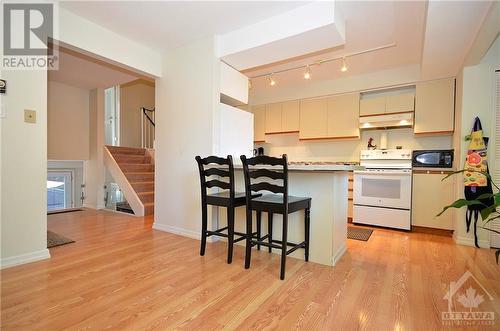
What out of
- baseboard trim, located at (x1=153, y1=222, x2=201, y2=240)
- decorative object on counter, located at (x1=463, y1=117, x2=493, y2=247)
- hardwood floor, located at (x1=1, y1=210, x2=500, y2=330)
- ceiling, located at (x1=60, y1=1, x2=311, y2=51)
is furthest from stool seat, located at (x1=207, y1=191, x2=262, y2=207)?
decorative object on counter, located at (x1=463, y1=117, x2=493, y2=247)

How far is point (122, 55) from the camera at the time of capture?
2990mm

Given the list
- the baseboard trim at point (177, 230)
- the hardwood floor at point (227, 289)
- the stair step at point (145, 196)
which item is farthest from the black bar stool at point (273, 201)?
the stair step at point (145, 196)

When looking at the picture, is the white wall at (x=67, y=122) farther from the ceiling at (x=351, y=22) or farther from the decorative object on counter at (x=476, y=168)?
the decorative object on counter at (x=476, y=168)

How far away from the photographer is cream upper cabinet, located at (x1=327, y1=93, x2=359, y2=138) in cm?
412

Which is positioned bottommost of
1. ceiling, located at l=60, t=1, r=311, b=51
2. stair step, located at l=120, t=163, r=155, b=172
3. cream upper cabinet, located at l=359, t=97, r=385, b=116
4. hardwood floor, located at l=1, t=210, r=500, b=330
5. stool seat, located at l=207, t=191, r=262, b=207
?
hardwood floor, located at l=1, t=210, r=500, b=330

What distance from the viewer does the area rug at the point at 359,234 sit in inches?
126

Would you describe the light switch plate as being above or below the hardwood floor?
above

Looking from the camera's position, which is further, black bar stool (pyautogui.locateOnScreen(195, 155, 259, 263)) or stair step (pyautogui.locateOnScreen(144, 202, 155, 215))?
stair step (pyautogui.locateOnScreen(144, 202, 155, 215))

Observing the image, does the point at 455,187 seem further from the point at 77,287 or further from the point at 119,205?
the point at 119,205

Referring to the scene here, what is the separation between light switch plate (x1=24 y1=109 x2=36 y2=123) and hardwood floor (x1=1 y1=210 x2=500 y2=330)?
126cm

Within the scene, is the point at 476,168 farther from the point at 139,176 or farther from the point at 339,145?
the point at 139,176

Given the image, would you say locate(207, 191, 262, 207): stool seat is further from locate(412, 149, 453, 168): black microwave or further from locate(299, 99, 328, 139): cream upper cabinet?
locate(412, 149, 453, 168): black microwave

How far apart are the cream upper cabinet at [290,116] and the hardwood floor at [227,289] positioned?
2.56m

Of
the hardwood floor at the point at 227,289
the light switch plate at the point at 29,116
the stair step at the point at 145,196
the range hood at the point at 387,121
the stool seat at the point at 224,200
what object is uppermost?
the range hood at the point at 387,121
